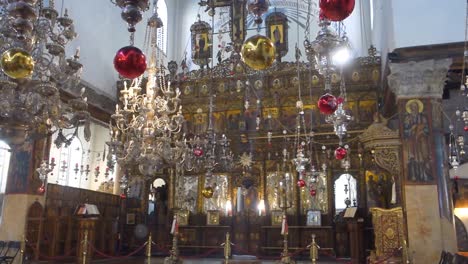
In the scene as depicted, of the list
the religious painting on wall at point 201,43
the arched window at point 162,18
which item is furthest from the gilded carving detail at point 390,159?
the arched window at point 162,18

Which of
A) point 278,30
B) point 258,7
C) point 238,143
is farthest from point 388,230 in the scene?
point 278,30

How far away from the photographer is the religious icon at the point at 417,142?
373 inches

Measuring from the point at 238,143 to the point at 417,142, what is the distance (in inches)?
255

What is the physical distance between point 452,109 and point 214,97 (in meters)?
7.24

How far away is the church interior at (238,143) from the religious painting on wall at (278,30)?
0.18 feet

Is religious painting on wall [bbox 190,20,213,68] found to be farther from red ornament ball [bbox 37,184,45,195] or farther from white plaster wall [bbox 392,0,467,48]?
white plaster wall [bbox 392,0,467,48]

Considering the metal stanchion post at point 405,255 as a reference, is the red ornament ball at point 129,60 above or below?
above

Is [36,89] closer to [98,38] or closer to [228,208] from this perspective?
[98,38]

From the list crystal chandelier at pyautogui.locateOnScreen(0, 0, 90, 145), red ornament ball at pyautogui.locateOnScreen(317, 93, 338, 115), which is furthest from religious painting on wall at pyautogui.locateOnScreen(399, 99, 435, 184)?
crystal chandelier at pyautogui.locateOnScreen(0, 0, 90, 145)

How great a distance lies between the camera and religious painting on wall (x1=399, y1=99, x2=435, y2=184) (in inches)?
373

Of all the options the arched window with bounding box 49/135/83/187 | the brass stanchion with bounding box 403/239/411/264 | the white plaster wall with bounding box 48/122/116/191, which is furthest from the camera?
the white plaster wall with bounding box 48/122/116/191

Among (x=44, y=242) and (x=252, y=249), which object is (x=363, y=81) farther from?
(x=44, y=242)

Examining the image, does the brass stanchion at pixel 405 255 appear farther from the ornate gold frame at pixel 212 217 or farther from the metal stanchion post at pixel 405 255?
the ornate gold frame at pixel 212 217

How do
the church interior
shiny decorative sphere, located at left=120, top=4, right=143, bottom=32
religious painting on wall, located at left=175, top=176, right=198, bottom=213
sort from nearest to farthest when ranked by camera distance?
1. shiny decorative sphere, located at left=120, top=4, right=143, bottom=32
2. the church interior
3. religious painting on wall, located at left=175, top=176, right=198, bottom=213
